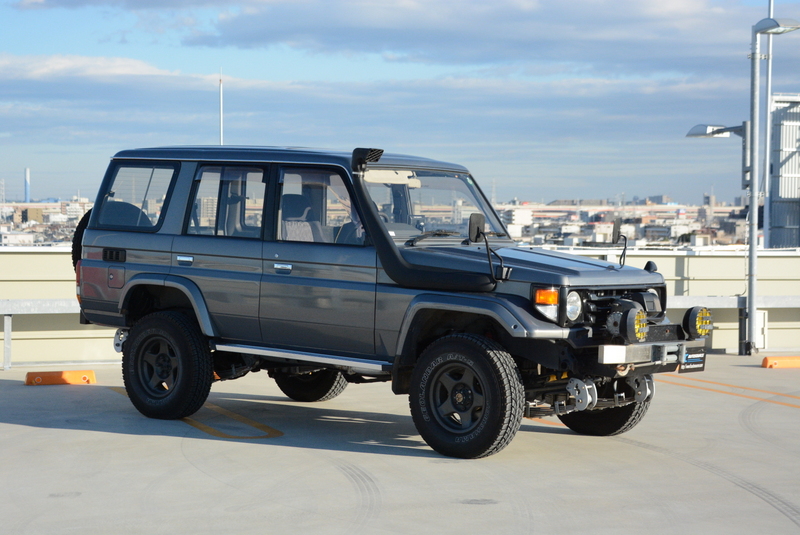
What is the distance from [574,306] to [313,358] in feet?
6.94

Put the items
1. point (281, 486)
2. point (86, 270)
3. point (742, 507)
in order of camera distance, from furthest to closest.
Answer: point (86, 270) < point (281, 486) < point (742, 507)

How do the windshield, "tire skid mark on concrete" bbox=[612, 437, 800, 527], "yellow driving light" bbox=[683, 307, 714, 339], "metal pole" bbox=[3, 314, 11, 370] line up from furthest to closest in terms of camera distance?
1. "metal pole" bbox=[3, 314, 11, 370]
2. the windshield
3. "yellow driving light" bbox=[683, 307, 714, 339]
4. "tire skid mark on concrete" bbox=[612, 437, 800, 527]

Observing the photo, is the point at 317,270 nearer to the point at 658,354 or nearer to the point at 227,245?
the point at 227,245

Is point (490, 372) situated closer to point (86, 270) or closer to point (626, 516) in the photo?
point (626, 516)

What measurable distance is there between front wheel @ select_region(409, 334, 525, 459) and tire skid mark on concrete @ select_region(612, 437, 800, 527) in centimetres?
133

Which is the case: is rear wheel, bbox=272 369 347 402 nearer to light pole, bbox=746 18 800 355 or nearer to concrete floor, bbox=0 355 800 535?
concrete floor, bbox=0 355 800 535

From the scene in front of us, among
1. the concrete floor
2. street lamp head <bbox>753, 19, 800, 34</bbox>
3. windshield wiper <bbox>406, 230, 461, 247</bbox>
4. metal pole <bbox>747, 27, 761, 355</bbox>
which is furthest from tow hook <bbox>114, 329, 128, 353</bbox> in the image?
street lamp head <bbox>753, 19, 800, 34</bbox>

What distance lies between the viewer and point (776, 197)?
1187 inches

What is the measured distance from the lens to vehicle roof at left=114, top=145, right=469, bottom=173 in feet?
25.7

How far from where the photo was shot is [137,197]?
28.8ft

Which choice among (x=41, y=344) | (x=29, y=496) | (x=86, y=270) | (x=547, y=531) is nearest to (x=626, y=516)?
(x=547, y=531)

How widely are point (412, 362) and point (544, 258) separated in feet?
4.09

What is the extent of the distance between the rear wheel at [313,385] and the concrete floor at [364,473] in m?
0.21

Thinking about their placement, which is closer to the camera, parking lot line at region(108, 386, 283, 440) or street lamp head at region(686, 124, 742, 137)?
parking lot line at region(108, 386, 283, 440)
